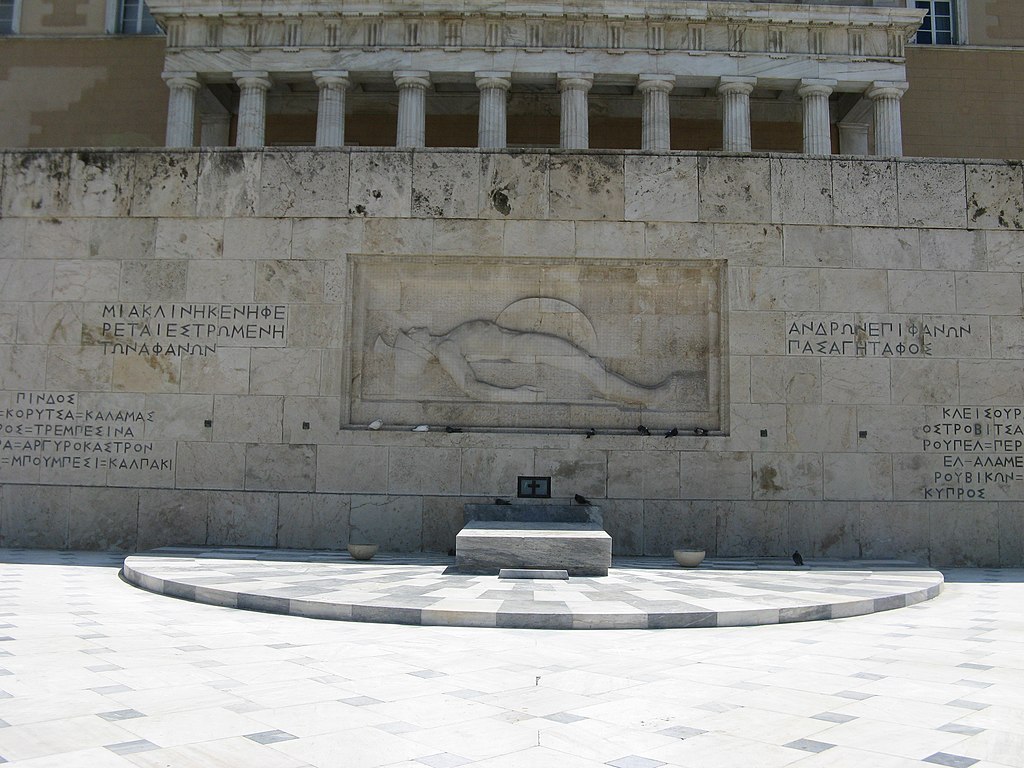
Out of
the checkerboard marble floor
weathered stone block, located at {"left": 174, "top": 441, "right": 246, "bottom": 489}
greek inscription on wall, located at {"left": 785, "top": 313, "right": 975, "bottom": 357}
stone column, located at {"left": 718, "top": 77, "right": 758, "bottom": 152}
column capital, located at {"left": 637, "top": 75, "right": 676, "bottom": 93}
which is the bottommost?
the checkerboard marble floor

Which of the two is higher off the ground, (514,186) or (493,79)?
(493,79)

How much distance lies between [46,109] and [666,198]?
1540 inches

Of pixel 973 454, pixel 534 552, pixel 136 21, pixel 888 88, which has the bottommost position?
pixel 534 552

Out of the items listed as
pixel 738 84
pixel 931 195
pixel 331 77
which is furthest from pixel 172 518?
pixel 738 84

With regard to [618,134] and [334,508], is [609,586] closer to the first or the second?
[334,508]

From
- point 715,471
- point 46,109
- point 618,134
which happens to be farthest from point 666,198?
point 46,109

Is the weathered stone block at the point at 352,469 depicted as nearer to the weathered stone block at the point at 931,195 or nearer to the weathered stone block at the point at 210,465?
the weathered stone block at the point at 210,465

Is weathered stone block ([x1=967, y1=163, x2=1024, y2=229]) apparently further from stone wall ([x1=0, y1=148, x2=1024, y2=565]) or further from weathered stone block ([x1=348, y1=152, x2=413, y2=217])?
weathered stone block ([x1=348, y1=152, x2=413, y2=217])

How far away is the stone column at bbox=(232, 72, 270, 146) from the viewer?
4028cm

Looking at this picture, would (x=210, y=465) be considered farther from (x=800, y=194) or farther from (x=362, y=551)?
(x=800, y=194)

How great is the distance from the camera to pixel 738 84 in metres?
39.9

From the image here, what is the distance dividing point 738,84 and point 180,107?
2598 centimetres

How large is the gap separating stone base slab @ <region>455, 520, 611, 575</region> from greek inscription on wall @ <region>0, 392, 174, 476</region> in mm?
6959

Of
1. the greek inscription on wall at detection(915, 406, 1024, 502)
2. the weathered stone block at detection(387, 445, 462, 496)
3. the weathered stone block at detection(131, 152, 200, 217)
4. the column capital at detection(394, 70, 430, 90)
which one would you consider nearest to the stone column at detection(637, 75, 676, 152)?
the column capital at detection(394, 70, 430, 90)
